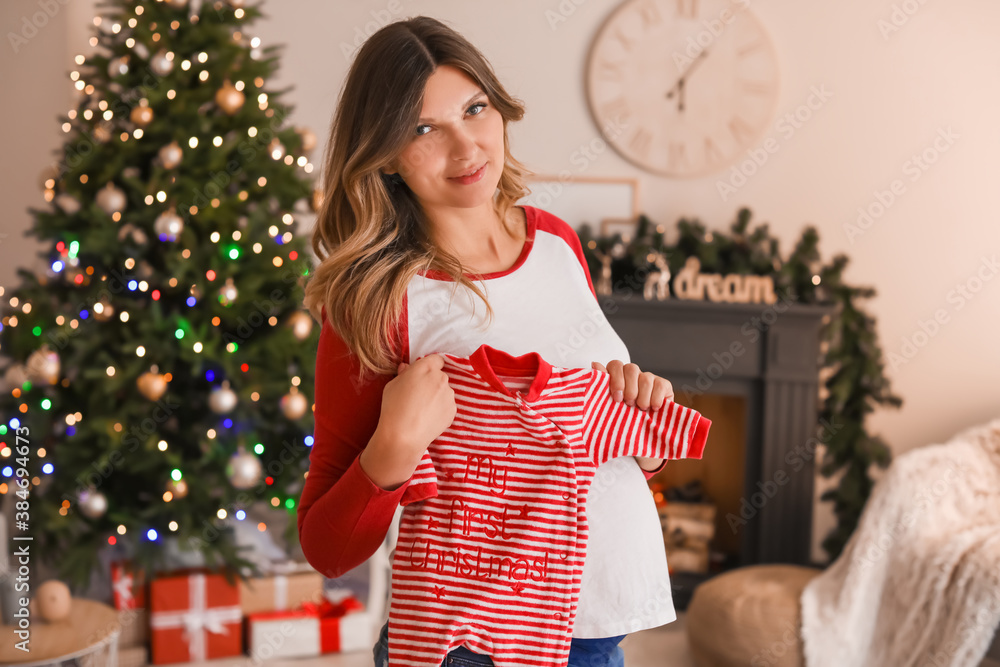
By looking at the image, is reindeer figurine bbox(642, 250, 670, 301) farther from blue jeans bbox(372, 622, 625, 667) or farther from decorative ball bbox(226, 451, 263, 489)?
blue jeans bbox(372, 622, 625, 667)

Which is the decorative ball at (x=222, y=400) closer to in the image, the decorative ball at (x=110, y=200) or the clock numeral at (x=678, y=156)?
the decorative ball at (x=110, y=200)

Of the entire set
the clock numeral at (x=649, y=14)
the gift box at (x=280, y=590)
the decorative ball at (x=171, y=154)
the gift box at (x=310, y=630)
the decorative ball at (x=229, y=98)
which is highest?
the clock numeral at (x=649, y=14)

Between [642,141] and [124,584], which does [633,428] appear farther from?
[642,141]

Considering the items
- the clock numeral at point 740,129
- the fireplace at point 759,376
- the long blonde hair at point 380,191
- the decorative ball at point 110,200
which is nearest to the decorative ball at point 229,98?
the decorative ball at point 110,200

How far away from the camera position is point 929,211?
11.5ft

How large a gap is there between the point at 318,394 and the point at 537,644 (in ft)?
1.22

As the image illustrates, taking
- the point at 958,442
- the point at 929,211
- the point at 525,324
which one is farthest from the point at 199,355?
the point at 929,211

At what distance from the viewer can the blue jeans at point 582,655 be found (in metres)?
0.89

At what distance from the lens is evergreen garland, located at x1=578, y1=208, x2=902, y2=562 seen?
3.25m

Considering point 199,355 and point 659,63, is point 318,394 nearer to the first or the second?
point 199,355

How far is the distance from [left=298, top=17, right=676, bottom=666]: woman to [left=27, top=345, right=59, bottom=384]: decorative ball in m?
1.94

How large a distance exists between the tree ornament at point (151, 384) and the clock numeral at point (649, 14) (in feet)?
8.14

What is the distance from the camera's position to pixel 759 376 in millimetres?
3309

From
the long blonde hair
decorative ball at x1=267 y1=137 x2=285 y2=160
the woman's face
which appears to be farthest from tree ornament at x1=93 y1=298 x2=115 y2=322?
the woman's face
